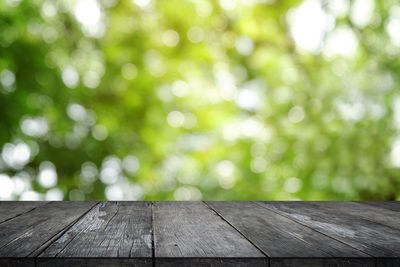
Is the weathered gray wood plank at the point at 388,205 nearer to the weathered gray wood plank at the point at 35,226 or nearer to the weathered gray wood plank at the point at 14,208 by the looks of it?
the weathered gray wood plank at the point at 35,226

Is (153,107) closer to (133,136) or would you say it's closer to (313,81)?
(133,136)

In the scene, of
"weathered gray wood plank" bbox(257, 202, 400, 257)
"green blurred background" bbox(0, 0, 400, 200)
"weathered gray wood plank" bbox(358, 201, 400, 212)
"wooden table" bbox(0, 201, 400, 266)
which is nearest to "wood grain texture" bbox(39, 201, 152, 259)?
"wooden table" bbox(0, 201, 400, 266)

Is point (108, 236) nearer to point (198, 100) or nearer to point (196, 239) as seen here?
point (196, 239)

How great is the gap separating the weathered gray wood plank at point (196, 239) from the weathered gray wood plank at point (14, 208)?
37 cm

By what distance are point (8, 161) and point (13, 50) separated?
3.06ft

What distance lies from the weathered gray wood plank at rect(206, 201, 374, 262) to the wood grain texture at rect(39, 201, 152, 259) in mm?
198

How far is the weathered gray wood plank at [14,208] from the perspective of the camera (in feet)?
3.30

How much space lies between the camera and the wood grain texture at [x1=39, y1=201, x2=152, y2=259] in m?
0.62

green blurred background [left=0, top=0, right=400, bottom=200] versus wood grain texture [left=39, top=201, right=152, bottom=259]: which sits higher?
green blurred background [left=0, top=0, right=400, bottom=200]

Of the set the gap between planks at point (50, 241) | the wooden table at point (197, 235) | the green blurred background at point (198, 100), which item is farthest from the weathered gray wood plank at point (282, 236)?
the green blurred background at point (198, 100)

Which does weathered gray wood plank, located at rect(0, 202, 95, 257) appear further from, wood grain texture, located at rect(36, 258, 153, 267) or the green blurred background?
the green blurred background

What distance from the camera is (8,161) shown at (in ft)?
10.9

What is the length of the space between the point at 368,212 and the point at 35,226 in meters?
0.87

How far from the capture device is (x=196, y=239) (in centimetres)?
71
